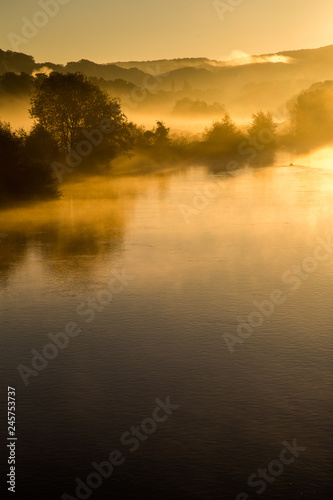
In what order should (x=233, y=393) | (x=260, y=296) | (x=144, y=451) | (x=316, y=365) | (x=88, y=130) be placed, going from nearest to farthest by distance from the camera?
(x=144, y=451), (x=233, y=393), (x=316, y=365), (x=260, y=296), (x=88, y=130)

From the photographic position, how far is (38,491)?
11.2m

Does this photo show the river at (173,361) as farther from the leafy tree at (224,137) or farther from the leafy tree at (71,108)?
the leafy tree at (224,137)

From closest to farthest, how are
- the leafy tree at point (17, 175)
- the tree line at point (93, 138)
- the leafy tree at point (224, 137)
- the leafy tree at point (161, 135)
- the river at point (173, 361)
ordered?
the river at point (173, 361), the leafy tree at point (17, 175), the tree line at point (93, 138), the leafy tree at point (161, 135), the leafy tree at point (224, 137)

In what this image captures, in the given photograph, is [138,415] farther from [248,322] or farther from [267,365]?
[248,322]

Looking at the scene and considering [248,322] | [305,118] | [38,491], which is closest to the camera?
[38,491]

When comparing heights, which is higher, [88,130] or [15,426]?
[88,130]

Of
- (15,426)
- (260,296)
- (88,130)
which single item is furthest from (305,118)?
(15,426)

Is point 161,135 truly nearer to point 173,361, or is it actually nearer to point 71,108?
point 71,108

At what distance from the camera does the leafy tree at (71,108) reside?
84.1m

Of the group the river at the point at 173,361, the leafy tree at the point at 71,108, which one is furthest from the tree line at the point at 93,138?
the river at the point at 173,361

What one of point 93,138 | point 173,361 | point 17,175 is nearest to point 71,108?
point 93,138

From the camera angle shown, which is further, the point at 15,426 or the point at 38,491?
the point at 15,426

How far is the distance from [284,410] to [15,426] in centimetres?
478

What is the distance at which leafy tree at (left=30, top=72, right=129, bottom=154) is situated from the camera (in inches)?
3312
